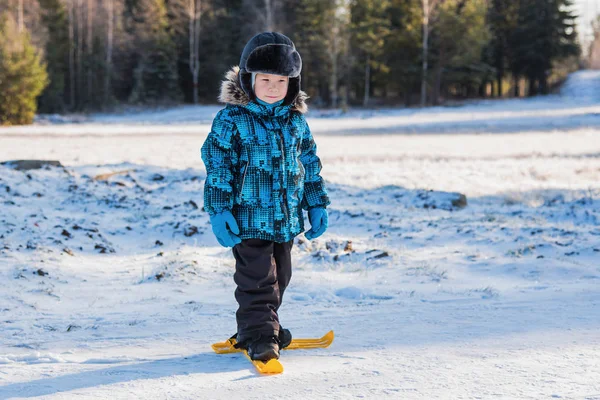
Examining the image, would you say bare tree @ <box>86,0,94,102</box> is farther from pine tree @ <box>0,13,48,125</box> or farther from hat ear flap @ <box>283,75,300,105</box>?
hat ear flap @ <box>283,75,300,105</box>

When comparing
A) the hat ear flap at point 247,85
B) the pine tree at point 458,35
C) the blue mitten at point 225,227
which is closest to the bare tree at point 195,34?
the pine tree at point 458,35

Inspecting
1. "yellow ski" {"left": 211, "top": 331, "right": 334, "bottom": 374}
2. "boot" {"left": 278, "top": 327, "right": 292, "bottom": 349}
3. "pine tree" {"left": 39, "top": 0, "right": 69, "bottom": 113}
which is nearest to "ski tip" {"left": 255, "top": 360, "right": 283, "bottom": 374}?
"yellow ski" {"left": 211, "top": 331, "right": 334, "bottom": 374}

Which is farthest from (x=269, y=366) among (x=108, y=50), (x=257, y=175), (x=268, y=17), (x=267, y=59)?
(x=108, y=50)

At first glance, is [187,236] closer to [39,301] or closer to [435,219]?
[39,301]

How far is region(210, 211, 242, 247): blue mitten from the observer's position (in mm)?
2928

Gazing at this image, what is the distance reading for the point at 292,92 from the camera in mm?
3158

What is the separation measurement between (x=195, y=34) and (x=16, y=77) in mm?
16725

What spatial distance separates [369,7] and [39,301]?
121 feet

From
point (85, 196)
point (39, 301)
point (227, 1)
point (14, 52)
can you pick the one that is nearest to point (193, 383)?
point (39, 301)

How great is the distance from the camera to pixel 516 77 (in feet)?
151

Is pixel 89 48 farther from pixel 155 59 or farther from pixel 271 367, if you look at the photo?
pixel 271 367

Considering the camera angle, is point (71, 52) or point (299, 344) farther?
point (71, 52)

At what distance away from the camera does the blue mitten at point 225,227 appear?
293 cm

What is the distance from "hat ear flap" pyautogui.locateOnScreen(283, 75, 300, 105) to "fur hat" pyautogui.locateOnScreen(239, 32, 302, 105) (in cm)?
6
